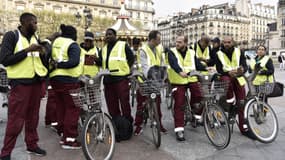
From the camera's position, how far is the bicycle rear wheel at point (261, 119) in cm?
484

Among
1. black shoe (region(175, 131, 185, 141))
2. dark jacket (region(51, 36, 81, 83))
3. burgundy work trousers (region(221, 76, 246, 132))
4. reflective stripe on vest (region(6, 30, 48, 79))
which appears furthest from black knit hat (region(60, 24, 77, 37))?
burgundy work trousers (region(221, 76, 246, 132))

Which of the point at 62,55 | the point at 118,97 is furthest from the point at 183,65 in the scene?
the point at 62,55

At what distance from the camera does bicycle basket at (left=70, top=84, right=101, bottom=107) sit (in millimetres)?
3773

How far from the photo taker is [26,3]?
5656 centimetres

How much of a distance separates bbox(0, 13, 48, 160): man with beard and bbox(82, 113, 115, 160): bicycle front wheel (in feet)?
3.00

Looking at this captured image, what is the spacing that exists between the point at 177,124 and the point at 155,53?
1.32 meters

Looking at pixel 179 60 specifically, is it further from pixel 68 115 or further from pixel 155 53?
pixel 68 115

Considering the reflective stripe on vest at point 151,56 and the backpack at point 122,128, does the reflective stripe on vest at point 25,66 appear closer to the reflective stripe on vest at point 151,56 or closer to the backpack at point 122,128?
the backpack at point 122,128

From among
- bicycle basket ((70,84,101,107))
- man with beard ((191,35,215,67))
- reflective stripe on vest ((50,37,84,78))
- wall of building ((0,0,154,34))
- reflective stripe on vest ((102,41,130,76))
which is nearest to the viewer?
bicycle basket ((70,84,101,107))

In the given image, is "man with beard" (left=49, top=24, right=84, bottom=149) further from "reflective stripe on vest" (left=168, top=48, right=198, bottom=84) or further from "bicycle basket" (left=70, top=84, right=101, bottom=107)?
"reflective stripe on vest" (left=168, top=48, right=198, bottom=84)

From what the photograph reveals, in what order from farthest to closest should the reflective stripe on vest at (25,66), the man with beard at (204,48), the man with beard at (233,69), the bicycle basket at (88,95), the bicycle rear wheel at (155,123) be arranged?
the man with beard at (204,48) < the man with beard at (233,69) < the bicycle rear wheel at (155,123) < the reflective stripe on vest at (25,66) < the bicycle basket at (88,95)

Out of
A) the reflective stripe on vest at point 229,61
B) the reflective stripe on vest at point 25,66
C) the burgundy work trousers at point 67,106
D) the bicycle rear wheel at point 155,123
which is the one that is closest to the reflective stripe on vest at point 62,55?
the burgundy work trousers at point 67,106

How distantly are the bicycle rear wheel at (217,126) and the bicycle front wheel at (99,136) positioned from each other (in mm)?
1602

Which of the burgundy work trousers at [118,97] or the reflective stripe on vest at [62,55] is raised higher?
the reflective stripe on vest at [62,55]
